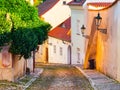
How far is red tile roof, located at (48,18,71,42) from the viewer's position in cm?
4763

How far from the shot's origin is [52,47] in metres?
51.7

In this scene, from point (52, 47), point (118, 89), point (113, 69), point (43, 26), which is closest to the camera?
point (118, 89)

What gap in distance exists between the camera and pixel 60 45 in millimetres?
48781

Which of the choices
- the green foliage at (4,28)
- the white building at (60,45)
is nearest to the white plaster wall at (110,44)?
the green foliage at (4,28)

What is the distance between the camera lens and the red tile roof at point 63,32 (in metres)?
47.6

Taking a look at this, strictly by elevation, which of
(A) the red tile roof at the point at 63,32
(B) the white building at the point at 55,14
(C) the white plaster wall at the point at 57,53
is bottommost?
(C) the white plaster wall at the point at 57,53

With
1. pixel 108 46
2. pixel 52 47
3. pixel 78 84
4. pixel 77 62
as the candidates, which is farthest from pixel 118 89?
pixel 52 47

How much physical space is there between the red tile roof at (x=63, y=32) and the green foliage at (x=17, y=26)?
25.3m

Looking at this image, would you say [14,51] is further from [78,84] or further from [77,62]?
[77,62]

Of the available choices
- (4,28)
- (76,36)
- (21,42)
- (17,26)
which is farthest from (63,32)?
(4,28)

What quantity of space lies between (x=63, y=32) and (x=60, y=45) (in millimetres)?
1630

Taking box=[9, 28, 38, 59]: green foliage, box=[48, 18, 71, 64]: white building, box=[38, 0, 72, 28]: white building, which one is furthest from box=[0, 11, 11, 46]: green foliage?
box=[38, 0, 72, 28]: white building

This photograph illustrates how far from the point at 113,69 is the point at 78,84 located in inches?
85.2

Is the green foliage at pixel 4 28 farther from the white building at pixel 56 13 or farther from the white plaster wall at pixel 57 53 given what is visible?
the white building at pixel 56 13
